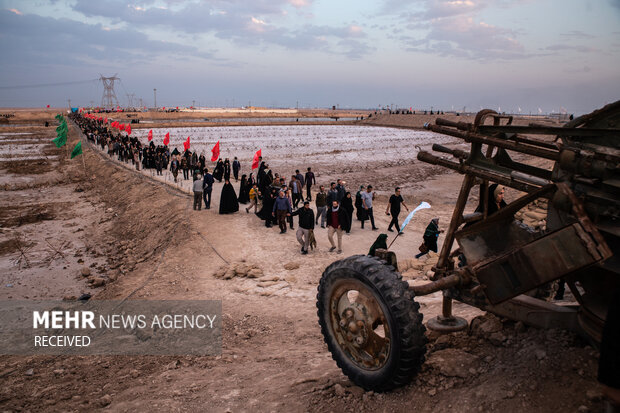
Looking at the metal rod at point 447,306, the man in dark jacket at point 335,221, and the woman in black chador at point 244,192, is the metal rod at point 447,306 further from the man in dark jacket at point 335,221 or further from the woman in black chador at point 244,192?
the woman in black chador at point 244,192

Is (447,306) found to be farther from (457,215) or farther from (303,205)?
(303,205)

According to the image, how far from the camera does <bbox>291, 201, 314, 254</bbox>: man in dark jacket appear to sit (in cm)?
1162

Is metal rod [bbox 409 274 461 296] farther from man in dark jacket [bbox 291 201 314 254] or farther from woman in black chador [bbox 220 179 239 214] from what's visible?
woman in black chador [bbox 220 179 239 214]

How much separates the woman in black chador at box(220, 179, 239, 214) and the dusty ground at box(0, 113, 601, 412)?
16.2 inches

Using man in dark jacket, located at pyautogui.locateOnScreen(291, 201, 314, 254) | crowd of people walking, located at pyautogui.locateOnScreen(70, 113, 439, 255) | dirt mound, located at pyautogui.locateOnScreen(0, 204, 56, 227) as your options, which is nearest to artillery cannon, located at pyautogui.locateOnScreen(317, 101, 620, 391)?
crowd of people walking, located at pyautogui.locateOnScreen(70, 113, 439, 255)

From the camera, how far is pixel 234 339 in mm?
7367

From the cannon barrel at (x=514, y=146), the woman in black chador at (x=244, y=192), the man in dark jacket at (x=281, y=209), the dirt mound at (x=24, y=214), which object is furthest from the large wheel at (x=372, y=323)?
the dirt mound at (x=24, y=214)

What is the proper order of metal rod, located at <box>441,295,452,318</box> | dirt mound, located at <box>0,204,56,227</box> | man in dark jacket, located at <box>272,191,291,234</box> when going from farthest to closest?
dirt mound, located at <box>0,204,56,227</box> → man in dark jacket, located at <box>272,191,291,234</box> → metal rod, located at <box>441,295,452,318</box>

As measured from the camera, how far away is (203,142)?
51062mm

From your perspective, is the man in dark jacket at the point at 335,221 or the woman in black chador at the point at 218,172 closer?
the man in dark jacket at the point at 335,221

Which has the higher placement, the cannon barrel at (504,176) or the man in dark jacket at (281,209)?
the cannon barrel at (504,176)

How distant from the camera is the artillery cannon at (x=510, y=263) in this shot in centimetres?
319

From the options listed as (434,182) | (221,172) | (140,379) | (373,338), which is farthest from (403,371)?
(434,182)

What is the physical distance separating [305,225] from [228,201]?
495cm
